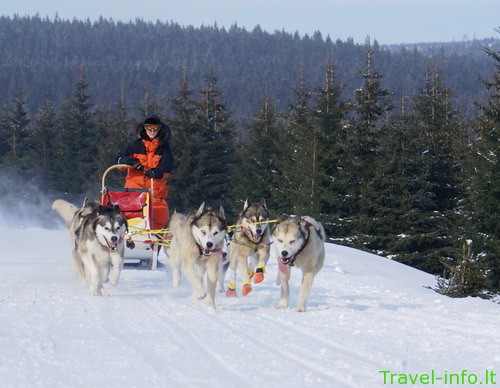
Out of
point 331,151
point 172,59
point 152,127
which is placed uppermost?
point 172,59

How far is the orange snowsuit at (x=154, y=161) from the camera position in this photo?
9500 millimetres

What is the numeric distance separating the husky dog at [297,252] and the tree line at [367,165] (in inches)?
333

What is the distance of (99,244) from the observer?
24.5 ft

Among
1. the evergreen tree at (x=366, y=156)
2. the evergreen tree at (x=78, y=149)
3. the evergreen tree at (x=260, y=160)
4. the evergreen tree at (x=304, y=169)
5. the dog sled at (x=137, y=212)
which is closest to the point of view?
the dog sled at (x=137, y=212)

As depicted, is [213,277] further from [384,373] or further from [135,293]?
[384,373]

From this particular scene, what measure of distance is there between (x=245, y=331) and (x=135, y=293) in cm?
260

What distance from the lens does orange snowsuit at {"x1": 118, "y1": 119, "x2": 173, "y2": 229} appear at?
950cm

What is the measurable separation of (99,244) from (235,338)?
9.14 feet

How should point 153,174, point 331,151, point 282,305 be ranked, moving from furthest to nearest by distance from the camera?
point 331,151 → point 153,174 → point 282,305

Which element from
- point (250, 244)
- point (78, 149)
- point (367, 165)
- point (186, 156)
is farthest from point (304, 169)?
point (78, 149)

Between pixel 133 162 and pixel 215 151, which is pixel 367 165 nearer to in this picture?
pixel 215 151

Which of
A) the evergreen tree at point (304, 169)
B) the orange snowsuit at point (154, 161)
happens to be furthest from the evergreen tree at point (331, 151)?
the orange snowsuit at point (154, 161)

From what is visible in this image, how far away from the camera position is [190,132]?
32312 millimetres

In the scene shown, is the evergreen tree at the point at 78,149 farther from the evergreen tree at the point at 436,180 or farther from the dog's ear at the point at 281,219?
the dog's ear at the point at 281,219
